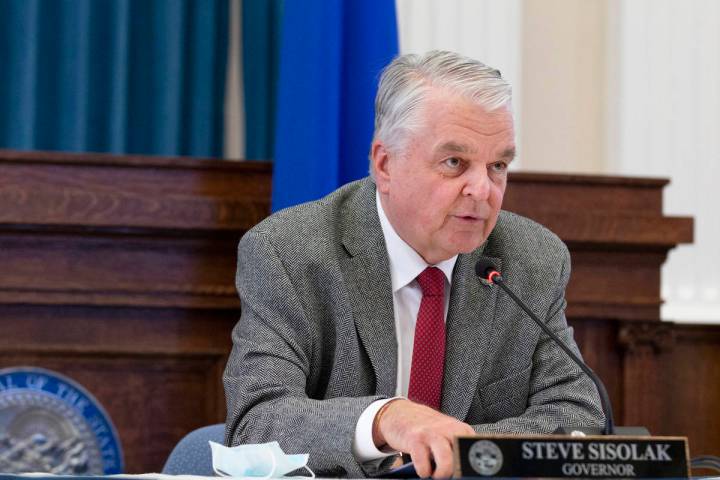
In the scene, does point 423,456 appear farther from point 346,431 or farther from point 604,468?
point 604,468

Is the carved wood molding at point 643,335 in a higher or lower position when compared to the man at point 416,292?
lower

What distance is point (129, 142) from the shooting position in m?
4.48

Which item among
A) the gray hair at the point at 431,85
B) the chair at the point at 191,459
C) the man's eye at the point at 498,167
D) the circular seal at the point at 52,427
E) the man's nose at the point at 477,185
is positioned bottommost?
the circular seal at the point at 52,427

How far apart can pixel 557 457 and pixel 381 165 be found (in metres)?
1.03

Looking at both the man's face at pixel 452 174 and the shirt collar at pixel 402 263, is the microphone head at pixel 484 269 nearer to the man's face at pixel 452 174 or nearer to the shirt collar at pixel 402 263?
the man's face at pixel 452 174

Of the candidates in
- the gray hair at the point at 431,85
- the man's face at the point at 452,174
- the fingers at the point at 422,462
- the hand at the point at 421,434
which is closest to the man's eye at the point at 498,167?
the man's face at the point at 452,174

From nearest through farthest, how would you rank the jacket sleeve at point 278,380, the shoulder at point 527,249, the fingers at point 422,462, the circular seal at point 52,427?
the fingers at point 422,462, the jacket sleeve at point 278,380, the shoulder at point 527,249, the circular seal at point 52,427

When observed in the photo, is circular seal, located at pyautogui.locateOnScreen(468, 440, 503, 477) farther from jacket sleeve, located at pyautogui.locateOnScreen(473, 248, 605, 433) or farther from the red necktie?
the red necktie

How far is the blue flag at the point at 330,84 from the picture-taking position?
11.2ft

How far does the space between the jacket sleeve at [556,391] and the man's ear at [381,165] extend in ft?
1.31

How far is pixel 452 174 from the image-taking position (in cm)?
211

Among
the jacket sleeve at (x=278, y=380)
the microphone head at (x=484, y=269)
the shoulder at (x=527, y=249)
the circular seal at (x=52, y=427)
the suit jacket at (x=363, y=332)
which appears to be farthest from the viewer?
the circular seal at (x=52, y=427)

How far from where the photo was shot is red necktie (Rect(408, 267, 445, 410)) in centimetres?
214

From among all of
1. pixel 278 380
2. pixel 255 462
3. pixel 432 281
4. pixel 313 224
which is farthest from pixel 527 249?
pixel 255 462
